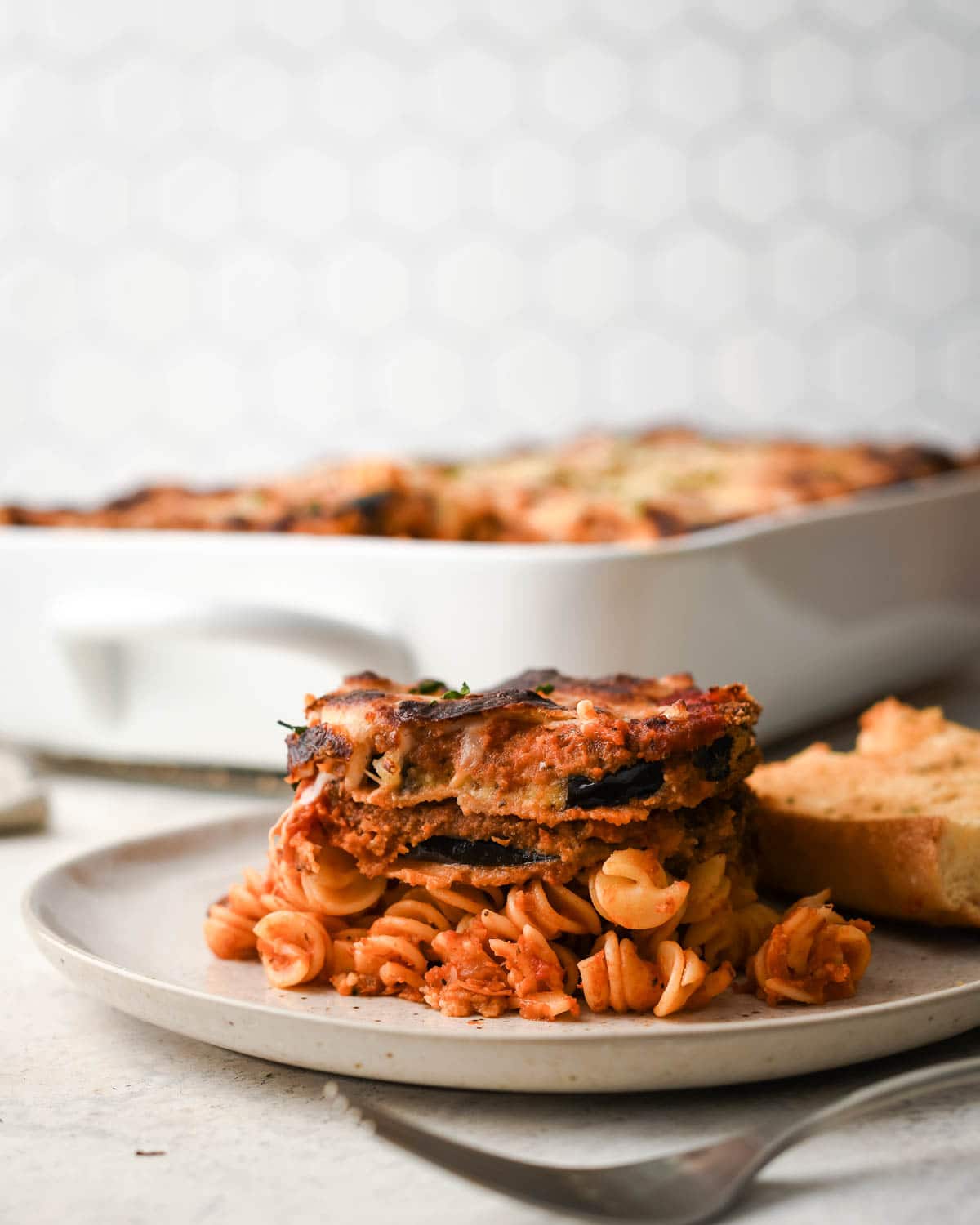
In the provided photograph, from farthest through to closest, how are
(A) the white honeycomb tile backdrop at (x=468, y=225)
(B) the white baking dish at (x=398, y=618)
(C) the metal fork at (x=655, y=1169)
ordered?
(A) the white honeycomb tile backdrop at (x=468, y=225) < (B) the white baking dish at (x=398, y=618) < (C) the metal fork at (x=655, y=1169)

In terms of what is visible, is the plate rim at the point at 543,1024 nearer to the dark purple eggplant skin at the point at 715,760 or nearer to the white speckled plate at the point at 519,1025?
the white speckled plate at the point at 519,1025

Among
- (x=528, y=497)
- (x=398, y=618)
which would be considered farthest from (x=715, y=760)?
(x=528, y=497)

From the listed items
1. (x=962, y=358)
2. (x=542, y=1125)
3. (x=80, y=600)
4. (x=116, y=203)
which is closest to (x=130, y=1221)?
(x=542, y=1125)

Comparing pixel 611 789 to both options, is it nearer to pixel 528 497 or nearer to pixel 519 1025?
pixel 519 1025

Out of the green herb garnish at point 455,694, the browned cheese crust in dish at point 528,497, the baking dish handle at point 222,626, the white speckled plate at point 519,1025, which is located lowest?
the white speckled plate at point 519,1025

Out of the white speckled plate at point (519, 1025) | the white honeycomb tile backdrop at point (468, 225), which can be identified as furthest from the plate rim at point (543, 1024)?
the white honeycomb tile backdrop at point (468, 225)

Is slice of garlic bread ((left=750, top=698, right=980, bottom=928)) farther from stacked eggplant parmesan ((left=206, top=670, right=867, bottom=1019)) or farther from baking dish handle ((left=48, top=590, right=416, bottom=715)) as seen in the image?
baking dish handle ((left=48, top=590, right=416, bottom=715))

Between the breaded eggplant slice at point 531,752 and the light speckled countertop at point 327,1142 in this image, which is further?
the breaded eggplant slice at point 531,752
